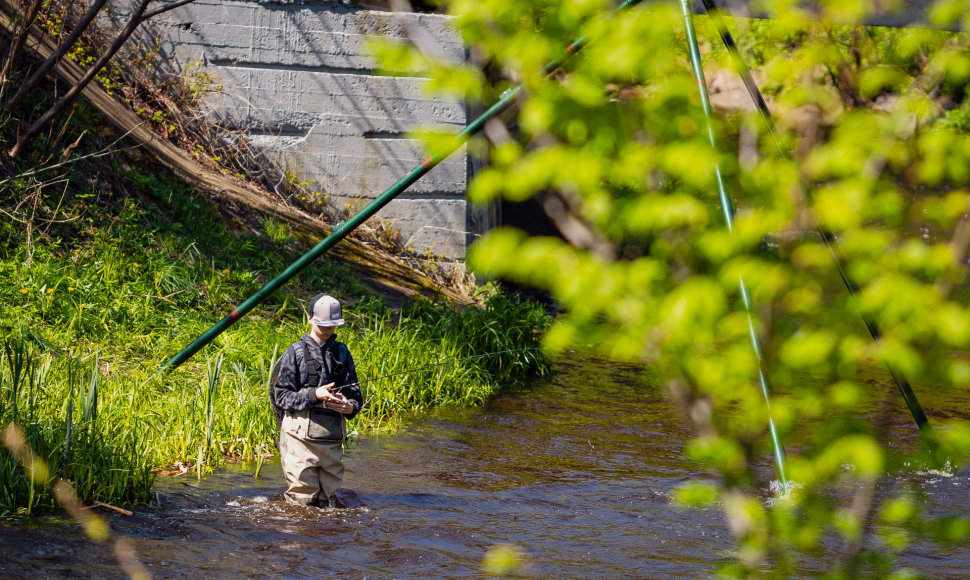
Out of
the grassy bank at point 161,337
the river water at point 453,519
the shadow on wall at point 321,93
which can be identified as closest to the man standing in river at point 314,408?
the river water at point 453,519

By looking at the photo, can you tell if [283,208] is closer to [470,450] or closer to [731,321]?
[470,450]

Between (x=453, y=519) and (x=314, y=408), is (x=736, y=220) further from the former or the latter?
(x=453, y=519)

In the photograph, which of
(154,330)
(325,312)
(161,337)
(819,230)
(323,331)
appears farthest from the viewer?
(154,330)

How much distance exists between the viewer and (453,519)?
7238mm

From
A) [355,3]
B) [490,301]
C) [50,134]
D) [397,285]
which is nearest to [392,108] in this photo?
[355,3]

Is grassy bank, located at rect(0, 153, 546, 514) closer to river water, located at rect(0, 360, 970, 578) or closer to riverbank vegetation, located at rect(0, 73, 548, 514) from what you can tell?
riverbank vegetation, located at rect(0, 73, 548, 514)

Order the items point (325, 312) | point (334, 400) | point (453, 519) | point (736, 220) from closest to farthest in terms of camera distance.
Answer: point (736, 220), point (334, 400), point (325, 312), point (453, 519)

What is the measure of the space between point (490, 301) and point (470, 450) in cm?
375

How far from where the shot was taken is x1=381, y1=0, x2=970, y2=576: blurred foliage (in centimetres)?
244

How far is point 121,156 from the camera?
41.6 ft

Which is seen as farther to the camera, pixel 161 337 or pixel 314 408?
pixel 161 337

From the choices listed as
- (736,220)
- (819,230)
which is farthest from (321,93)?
(736,220)

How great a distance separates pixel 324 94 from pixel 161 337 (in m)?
6.01

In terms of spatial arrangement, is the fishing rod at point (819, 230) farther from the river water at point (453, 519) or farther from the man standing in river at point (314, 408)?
the man standing in river at point (314, 408)
